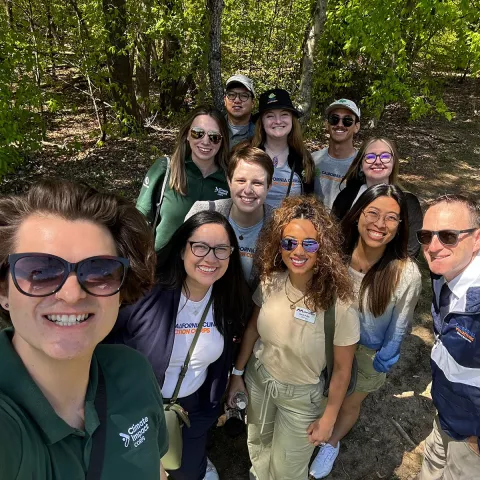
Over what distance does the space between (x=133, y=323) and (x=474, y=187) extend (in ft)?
28.9

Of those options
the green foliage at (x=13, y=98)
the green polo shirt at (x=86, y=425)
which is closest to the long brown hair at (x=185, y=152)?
the green polo shirt at (x=86, y=425)

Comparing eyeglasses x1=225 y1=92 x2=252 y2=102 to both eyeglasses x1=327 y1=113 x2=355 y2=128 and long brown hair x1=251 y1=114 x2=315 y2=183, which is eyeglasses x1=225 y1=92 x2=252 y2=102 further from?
eyeglasses x1=327 y1=113 x2=355 y2=128

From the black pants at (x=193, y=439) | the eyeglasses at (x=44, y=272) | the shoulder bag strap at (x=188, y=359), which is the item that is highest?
the eyeglasses at (x=44, y=272)

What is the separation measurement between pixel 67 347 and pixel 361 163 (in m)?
2.94

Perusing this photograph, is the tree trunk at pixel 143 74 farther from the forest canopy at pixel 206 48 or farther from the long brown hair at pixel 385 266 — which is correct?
the long brown hair at pixel 385 266

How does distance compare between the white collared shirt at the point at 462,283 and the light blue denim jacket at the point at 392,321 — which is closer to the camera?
the white collared shirt at the point at 462,283

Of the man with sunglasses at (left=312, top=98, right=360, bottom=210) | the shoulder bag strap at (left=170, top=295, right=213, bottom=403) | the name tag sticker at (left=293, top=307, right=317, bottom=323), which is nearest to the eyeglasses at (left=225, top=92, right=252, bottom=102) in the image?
the man with sunglasses at (left=312, top=98, right=360, bottom=210)

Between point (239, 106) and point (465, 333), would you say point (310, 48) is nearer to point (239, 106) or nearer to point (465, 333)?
point (239, 106)

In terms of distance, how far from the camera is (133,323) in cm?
226

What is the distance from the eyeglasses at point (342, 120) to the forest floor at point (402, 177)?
2.72 m

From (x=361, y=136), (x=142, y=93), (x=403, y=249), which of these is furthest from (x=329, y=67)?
(x=403, y=249)

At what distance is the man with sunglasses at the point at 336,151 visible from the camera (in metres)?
3.77

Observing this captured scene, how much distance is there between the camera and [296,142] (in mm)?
3594

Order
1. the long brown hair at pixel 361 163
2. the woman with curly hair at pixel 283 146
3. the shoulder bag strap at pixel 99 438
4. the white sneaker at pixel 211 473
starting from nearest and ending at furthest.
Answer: the shoulder bag strap at pixel 99 438 → the white sneaker at pixel 211 473 → the long brown hair at pixel 361 163 → the woman with curly hair at pixel 283 146
